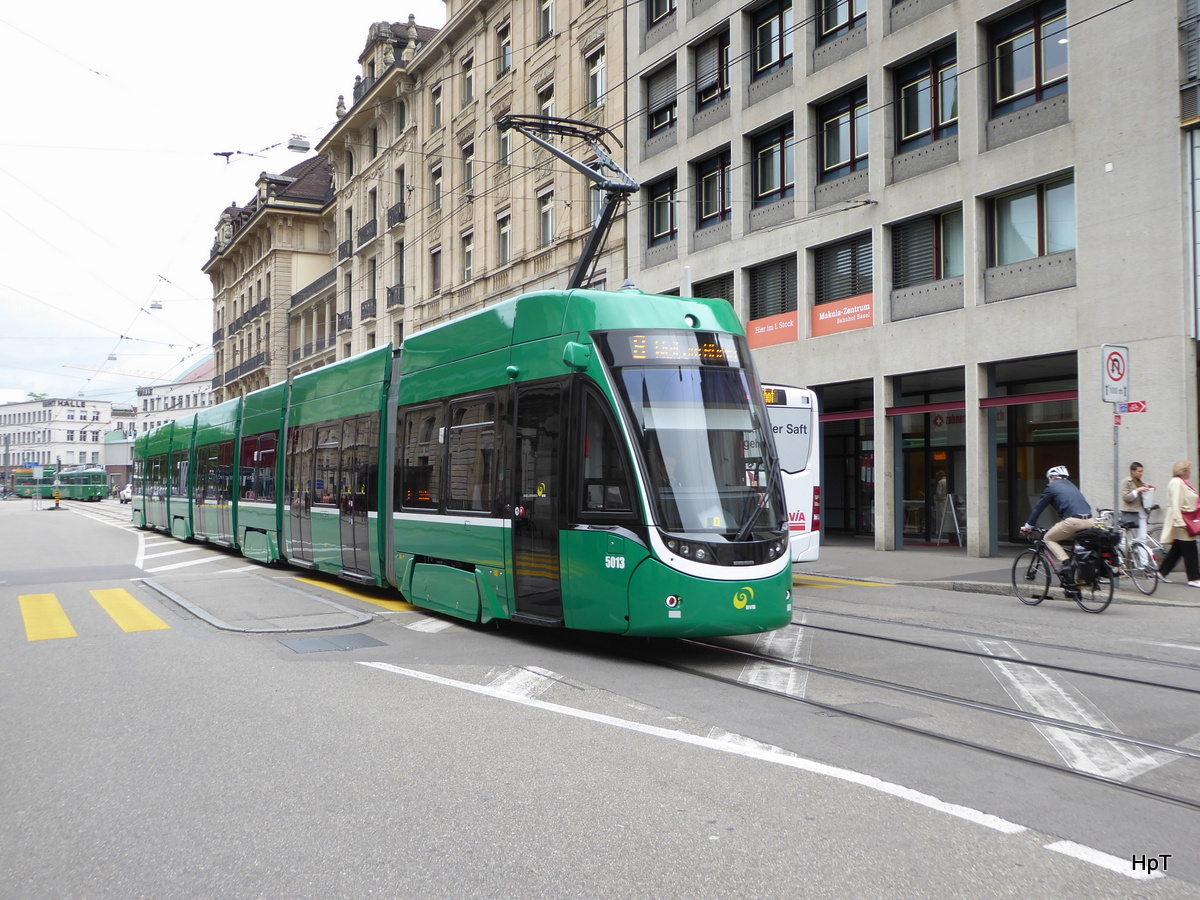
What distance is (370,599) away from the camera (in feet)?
44.1

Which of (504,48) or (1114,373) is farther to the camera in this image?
(504,48)

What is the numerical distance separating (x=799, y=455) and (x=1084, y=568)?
210 inches

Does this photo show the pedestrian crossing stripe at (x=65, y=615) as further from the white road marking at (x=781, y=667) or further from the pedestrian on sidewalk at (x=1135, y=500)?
the pedestrian on sidewalk at (x=1135, y=500)

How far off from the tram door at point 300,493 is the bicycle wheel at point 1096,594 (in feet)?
33.9

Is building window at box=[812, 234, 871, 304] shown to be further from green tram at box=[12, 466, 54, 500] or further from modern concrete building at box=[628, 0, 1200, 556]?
green tram at box=[12, 466, 54, 500]

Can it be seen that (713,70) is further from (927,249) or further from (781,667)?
(781,667)

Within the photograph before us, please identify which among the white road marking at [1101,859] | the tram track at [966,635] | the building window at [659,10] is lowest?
the tram track at [966,635]

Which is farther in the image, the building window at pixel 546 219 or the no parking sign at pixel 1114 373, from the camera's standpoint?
the building window at pixel 546 219

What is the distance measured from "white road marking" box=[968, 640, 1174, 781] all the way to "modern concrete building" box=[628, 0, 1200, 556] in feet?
24.0

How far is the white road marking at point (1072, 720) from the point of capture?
539 centimetres

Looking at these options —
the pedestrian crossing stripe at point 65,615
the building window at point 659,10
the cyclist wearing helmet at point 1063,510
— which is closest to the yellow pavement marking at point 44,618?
the pedestrian crossing stripe at point 65,615

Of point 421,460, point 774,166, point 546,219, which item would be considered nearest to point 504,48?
point 546,219

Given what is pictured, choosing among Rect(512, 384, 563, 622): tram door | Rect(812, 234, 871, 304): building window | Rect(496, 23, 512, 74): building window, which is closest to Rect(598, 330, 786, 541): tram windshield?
Rect(512, 384, 563, 622): tram door

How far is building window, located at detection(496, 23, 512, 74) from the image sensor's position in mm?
34594
